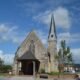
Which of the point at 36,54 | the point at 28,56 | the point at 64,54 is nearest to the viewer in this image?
the point at 64,54

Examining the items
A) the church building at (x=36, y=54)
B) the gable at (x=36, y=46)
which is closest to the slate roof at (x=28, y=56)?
the church building at (x=36, y=54)

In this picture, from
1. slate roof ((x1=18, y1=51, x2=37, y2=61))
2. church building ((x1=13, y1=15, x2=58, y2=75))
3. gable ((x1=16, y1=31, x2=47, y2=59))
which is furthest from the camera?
gable ((x1=16, y1=31, x2=47, y2=59))

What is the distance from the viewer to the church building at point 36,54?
202 feet

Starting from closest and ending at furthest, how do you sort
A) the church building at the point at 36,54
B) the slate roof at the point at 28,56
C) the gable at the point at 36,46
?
the slate roof at the point at 28,56
the church building at the point at 36,54
the gable at the point at 36,46

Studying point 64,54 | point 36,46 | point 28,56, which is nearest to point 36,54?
point 36,46

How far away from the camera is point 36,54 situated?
214ft

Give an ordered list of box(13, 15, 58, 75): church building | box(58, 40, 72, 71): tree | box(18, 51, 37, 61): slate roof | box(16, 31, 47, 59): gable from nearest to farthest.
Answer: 1. box(58, 40, 72, 71): tree
2. box(18, 51, 37, 61): slate roof
3. box(13, 15, 58, 75): church building
4. box(16, 31, 47, 59): gable

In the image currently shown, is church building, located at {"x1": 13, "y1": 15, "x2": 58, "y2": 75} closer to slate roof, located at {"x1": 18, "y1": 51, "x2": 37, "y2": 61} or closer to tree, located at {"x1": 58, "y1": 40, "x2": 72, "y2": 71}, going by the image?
slate roof, located at {"x1": 18, "y1": 51, "x2": 37, "y2": 61}

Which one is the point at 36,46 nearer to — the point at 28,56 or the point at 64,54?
the point at 28,56

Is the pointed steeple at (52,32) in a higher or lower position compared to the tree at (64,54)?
higher

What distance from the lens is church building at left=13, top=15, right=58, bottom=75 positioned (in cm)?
6167

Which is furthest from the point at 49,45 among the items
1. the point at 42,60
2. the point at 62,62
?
the point at 62,62

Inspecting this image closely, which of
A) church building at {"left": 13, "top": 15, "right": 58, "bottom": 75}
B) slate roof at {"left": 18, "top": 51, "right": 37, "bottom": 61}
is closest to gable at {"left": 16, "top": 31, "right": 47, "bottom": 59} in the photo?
church building at {"left": 13, "top": 15, "right": 58, "bottom": 75}

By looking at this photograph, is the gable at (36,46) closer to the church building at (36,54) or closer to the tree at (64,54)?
the church building at (36,54)
